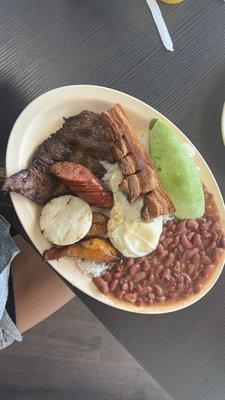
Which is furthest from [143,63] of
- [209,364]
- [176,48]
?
[209,364]

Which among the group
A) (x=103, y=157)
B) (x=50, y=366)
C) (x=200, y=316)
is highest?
(x=103, y=157)

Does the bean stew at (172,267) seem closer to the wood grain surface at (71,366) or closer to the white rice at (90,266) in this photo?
the white rice at (90,266)

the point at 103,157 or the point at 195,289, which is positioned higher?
the point at 103,157

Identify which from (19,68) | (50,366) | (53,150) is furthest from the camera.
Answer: (50,366)

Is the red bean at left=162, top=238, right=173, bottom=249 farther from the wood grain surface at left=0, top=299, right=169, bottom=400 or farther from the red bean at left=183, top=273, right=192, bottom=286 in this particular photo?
the wood grain surface at left=0, top=299, right=169, bottom=400

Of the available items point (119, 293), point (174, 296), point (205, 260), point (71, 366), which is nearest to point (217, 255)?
point (205, 260)

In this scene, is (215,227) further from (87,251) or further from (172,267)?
(87,251)

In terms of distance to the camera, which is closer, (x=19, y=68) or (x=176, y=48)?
(x=19, y=68)

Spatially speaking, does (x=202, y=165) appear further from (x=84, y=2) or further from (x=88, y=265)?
(x=84, y=2)
